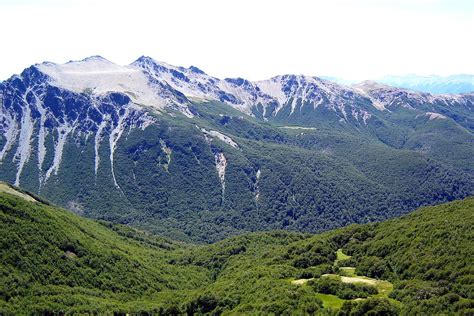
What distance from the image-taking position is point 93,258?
199 metres

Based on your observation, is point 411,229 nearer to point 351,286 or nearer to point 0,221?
point 351,286

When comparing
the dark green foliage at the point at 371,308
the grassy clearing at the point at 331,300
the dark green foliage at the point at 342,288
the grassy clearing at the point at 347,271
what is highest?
the dark green foliage at the point at 371,308

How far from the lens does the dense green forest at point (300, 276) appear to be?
118312 mm

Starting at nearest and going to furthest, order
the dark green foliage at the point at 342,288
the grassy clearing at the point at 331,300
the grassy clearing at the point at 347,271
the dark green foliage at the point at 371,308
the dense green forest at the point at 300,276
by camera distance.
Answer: the dark green foliage at the point at 371,308, the dense green forest at the point at 300,276, the grassy clearing at the point at 331,300, the dark green foliage at the point at 342,288, the grassy clearing at the point at 347,271

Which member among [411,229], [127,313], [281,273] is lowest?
[127,313]

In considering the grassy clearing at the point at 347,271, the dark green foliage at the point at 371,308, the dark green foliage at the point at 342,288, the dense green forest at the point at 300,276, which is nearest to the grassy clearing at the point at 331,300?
the dense green forest at the point at 300,276

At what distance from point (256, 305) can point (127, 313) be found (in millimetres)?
52705

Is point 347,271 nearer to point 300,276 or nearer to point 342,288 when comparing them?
point 300,276

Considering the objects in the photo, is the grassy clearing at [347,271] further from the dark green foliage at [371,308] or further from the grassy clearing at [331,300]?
the dark green foliage at [371,308]

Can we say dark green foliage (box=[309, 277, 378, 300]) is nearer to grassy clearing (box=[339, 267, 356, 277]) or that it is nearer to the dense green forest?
the dense green forest

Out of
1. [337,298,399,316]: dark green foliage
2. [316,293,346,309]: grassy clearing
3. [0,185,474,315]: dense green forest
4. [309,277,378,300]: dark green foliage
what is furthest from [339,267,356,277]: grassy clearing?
[337,298,399,316]: dark green foliage

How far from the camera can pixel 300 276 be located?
150 metres

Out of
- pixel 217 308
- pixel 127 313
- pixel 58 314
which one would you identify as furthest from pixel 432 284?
pixel 58 314

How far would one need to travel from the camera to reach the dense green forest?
118312 mm
